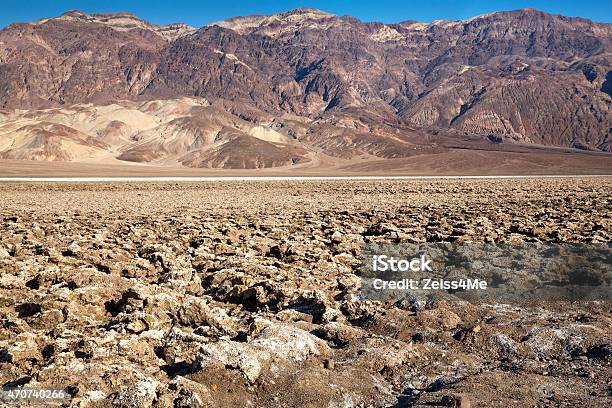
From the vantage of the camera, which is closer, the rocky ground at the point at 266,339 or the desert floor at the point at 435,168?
the rocky ground at the point at 266,339

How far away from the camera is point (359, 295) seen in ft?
21.9

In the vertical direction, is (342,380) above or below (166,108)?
below

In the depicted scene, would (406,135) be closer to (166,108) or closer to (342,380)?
(166,108)

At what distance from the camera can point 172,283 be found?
7.13m

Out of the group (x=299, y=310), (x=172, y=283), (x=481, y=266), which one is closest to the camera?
(x=299, y=310)

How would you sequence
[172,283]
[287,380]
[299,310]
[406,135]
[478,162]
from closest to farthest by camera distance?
[287,380] < [299,310] < [172,283] < [478,162] < [406,135]

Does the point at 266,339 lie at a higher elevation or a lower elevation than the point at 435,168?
lower

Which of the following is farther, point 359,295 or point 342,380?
point 359,295

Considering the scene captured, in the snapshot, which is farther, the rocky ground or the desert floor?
the desert floor

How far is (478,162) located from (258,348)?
89.6 m

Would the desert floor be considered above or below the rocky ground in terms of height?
above

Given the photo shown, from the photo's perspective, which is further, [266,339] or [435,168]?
[435,168]

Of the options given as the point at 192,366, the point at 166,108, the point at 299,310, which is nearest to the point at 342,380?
the point at 192,366

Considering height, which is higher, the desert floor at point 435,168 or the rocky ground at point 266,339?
the desert floor at point 435,168
